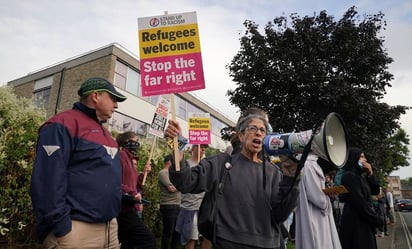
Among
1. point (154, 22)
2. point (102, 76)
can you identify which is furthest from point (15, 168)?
point (102, 76)

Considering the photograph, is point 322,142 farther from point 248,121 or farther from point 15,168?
point 15,168

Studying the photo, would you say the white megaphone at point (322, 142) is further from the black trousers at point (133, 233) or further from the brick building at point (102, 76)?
the brick building at point (102, 76)

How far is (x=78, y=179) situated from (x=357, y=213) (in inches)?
130

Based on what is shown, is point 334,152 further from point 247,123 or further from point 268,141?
point 247,123

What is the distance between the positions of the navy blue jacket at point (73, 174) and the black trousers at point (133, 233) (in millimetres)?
1197

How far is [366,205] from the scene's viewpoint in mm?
3791

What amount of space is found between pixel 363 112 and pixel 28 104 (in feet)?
29.3

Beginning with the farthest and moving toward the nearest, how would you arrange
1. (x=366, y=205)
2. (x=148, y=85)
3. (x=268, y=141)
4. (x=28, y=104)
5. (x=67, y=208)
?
(x=28, y=104) → (x=366, y=205) → (x=148, y=85) → (x=268, y=141) → (x=67, y=208)

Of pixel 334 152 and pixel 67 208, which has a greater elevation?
pixel 334 152

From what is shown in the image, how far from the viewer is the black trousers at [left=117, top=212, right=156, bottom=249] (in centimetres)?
359

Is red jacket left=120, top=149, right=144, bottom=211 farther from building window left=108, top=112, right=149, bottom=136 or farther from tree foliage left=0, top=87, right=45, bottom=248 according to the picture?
building window left=108, top=112, right=149, bottom=136

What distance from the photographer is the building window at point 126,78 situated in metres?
20.2

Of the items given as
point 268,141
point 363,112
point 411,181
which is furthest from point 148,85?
point 411,181

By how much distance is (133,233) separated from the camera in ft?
11.9
